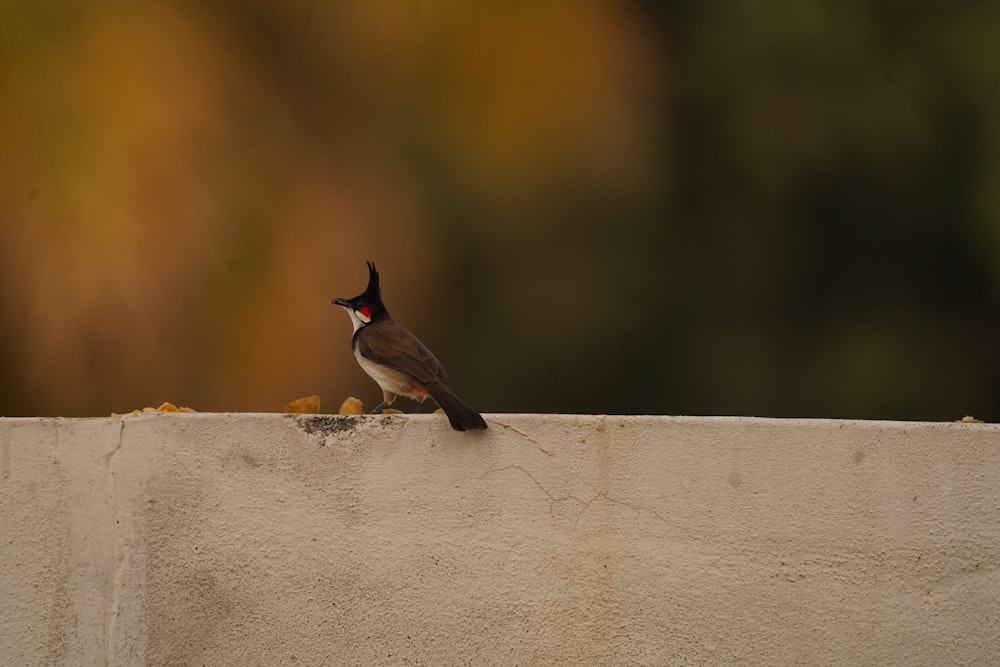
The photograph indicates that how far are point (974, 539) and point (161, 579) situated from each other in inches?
64.3

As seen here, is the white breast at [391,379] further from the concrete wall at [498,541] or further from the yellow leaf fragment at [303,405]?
the concrete wall at [498,541]

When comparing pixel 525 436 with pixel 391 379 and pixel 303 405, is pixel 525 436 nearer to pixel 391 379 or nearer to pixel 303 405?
pixel 303 405

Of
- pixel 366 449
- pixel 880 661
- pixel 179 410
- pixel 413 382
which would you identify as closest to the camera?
pixel 880 661

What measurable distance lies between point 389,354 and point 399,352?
49 millimetres

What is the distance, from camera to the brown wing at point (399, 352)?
3485 millimetres

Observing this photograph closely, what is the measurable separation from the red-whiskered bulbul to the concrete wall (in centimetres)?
59

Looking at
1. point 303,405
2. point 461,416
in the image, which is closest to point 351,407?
point 303,405

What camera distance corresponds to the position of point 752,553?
2.58m

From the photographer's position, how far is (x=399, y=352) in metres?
3.59

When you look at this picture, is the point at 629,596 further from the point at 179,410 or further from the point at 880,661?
the point at 179,410

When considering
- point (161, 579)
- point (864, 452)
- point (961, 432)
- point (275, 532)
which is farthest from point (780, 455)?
point (161, 579)

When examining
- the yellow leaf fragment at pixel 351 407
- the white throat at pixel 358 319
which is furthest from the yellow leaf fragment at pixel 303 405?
the white throat at pixel 358 319

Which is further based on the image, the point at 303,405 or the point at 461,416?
the point at 303,405

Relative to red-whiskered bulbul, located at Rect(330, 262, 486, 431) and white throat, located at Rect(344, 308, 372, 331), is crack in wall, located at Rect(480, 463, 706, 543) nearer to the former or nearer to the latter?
red-whiskered bulbul, located at Rect(330, 262, 486, 431)
